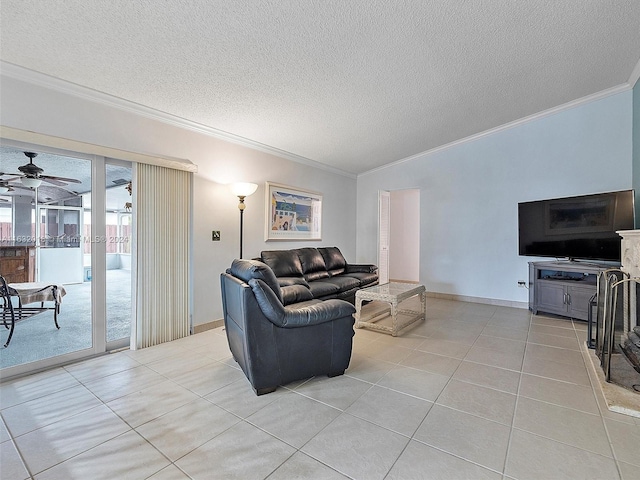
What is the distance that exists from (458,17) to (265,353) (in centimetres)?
297

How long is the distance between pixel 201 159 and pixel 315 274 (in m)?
2.37

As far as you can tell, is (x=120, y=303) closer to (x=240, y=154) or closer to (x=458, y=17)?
(x=240, y=154)

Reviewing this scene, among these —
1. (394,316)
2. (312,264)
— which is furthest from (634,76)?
(312,264)

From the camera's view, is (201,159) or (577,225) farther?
(577,225)

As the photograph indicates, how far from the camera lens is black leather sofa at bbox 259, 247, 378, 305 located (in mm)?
3810

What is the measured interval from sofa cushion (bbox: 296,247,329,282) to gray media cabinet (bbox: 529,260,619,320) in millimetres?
3115

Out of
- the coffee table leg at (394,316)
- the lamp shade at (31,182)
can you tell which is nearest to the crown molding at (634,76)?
the coffee table leg at (394,316)

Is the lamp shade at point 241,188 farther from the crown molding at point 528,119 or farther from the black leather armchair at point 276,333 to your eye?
the crown molding at point 528,119

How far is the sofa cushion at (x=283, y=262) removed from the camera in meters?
4.31

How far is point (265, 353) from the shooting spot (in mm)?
2178

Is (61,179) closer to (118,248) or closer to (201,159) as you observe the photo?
(118,248)

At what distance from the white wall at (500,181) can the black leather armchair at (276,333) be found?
145 inches

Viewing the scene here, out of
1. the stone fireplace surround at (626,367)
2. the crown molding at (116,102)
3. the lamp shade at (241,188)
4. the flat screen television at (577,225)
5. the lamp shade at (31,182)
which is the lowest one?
the stone fireplace surround at (626,367)

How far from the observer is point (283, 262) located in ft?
14.5
